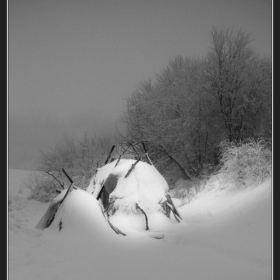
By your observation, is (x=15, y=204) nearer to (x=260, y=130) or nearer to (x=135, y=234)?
(x=135, y=234)

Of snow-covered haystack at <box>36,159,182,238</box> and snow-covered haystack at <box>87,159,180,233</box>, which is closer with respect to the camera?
snow-covered haystack at <box>36,159,182,238</box>

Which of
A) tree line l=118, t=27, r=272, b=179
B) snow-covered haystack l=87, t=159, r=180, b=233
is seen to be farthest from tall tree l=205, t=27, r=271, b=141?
snow-covered haystack l=87, t=159, r=180, b=233

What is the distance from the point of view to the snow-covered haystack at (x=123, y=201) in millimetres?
3816

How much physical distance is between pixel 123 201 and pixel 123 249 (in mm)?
2038

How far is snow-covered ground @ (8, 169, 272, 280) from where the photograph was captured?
2723 mm

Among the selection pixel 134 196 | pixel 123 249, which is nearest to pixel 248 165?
pixel 134 196

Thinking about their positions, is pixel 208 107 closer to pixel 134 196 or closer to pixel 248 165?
pixel 248 165

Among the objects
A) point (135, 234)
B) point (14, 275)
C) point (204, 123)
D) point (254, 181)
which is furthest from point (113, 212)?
point (204, 123)

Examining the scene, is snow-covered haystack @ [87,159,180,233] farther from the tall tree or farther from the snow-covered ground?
the tall tree

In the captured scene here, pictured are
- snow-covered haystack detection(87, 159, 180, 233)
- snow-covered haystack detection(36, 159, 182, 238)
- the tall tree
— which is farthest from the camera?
the tall tree

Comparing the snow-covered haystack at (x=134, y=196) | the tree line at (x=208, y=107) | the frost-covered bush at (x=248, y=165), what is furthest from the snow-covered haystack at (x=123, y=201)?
the tree line at (x=208, y=107)

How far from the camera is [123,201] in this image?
553 cm

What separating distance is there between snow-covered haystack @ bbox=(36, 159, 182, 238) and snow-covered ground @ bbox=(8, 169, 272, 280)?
3 cm

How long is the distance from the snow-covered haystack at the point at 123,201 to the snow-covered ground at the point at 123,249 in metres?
0.03
